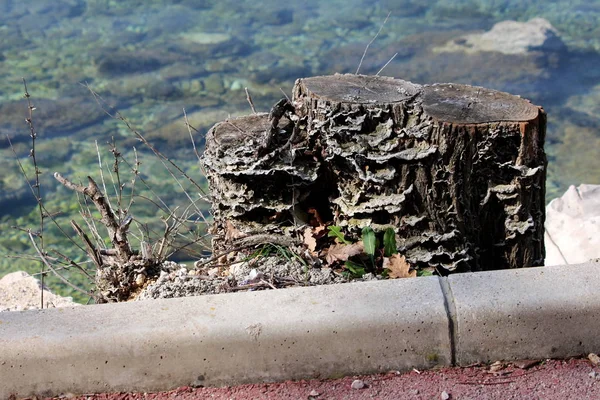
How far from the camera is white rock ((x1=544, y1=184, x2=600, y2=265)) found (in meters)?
6.12

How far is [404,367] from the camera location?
2.97 meters

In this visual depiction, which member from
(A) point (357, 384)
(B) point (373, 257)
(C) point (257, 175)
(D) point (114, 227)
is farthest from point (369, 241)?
(D) point (114, 227)

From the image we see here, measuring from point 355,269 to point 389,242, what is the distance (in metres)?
0.21

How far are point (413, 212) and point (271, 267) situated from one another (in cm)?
73

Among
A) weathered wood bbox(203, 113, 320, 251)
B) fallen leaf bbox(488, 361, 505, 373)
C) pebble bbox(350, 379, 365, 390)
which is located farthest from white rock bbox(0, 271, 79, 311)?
fallen leaf bbox(488, 361, 505, 373)

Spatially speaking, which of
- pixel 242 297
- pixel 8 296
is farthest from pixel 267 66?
pixel 242 297

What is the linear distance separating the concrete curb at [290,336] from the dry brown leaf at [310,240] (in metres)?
0.74

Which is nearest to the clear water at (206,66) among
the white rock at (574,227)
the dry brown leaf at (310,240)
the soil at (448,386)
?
the white rock at (574,227)

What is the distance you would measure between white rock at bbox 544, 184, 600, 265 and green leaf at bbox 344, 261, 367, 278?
296 cm

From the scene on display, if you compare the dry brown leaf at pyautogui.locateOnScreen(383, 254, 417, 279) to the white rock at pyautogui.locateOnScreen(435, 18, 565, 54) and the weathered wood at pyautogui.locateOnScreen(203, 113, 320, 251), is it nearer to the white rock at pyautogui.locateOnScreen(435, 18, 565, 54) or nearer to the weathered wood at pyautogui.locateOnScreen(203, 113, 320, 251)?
the weathered wood at pyautogui.locateOnScreen(203, 113, 320, 251)

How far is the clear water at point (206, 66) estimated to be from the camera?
393 inches

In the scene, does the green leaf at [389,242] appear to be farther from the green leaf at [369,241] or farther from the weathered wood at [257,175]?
the weathered wood at [257,175]

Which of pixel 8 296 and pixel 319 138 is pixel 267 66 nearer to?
pixel 8 296

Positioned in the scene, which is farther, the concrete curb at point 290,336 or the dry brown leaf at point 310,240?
the dry brown leaf at point 310,240
